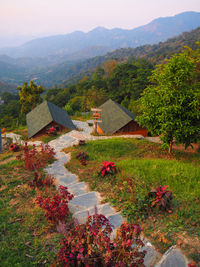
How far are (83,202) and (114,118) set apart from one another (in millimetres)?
15670

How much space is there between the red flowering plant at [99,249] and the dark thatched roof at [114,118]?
51.5ft

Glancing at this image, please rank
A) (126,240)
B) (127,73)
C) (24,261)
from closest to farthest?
1. (126,240)
2. (24,261)
3. (127,73)

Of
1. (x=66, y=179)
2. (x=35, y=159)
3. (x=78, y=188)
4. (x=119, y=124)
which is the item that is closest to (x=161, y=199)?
(x=78, y=188)

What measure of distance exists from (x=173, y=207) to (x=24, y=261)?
3.02 meters

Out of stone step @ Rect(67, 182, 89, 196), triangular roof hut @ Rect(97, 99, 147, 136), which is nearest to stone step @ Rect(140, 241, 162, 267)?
stone step @ Rect(67, 182, 89, 196)

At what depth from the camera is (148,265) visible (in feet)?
9.20

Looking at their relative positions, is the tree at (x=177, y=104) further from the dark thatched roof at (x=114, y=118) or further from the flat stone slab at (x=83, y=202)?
the dark thatched roof at (x=114, y=118)

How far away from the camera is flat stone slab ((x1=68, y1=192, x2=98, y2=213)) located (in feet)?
15.0

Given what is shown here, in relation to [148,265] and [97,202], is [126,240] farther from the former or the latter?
[97,202]

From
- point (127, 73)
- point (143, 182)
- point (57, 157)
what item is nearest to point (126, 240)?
point (143, 182)

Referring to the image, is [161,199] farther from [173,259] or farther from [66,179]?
[66,179]

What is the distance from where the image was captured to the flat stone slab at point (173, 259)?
8.94 ft

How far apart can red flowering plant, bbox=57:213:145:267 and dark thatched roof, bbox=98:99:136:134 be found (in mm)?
15693

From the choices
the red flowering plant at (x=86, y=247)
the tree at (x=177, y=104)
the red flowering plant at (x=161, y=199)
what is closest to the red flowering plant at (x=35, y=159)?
the red flowering plant at (x=161, y=199)
